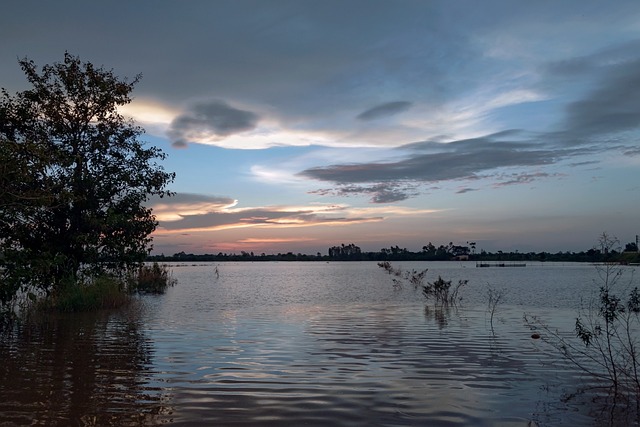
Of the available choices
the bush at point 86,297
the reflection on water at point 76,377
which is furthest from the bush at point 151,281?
the reflection on water at point 76,377

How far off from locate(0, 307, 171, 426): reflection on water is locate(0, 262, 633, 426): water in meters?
0.03

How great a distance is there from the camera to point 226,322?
2014 cm

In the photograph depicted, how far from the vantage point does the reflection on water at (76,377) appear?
26.5 ft

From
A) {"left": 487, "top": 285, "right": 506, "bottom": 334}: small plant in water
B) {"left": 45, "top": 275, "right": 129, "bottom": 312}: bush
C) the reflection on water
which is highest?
{"left": 45, "top": 275, "right": 129, "bottom": 312}: bush

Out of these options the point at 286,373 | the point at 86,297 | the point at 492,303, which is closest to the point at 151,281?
the point at 86,297

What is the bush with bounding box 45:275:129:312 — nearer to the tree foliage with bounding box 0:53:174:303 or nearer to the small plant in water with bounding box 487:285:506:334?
the tree foliage with bounding box 0:53:174:303

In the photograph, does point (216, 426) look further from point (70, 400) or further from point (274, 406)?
point (70, 400)

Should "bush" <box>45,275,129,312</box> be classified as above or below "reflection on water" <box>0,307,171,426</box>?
above

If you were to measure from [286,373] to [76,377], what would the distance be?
432 cm

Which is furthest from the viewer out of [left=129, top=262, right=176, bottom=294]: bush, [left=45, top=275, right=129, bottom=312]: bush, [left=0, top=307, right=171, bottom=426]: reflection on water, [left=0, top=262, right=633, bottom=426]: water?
[left=129, top=262, right=176, bottom=294]: bush

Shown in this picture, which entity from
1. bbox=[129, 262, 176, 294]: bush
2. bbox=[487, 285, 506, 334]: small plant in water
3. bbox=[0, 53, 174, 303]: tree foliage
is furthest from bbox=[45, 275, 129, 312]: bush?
bbox=[487, 285, 506, 334]: small plant in water

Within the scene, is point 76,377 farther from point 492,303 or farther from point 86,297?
point 492,303

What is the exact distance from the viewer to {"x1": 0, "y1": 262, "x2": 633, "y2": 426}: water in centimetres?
822

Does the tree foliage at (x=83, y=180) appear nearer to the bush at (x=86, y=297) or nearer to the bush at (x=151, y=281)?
the bush at (x=86, y=297)
